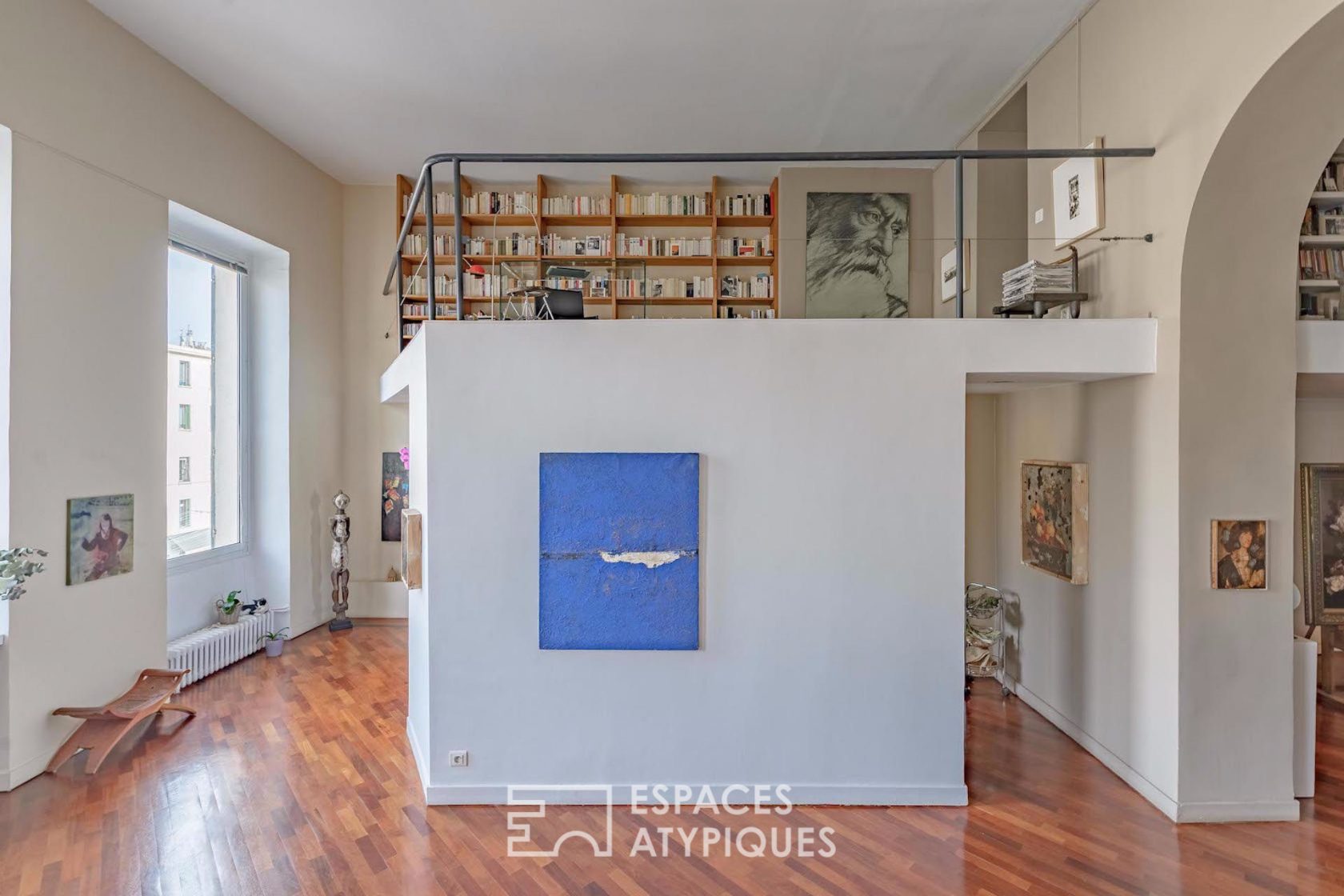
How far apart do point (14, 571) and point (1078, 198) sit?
6.13m

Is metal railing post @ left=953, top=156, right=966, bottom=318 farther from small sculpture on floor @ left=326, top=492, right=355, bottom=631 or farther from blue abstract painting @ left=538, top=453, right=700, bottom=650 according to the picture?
small sculpture on floor @ left=326, top=492, right=355, bottom=631

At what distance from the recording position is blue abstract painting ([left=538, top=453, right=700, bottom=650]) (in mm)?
3615

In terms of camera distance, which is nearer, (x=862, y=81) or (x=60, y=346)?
(x=60, y=346)

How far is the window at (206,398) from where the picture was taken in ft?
19.0

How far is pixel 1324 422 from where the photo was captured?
4.77 metres

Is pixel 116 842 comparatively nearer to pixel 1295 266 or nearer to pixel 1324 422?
pixel 1295 266

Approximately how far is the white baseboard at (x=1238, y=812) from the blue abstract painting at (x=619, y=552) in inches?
98.5

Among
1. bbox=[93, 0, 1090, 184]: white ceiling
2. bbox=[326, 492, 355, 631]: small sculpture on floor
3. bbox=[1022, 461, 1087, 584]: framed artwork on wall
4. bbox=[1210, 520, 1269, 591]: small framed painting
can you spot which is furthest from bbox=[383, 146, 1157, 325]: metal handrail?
Result: bbox=[326, 492, 355, 631]: small sculpture on floor

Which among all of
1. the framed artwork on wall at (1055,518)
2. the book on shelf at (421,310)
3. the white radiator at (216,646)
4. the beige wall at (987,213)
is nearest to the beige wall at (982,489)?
the framed artwork on wall at (1055,518)

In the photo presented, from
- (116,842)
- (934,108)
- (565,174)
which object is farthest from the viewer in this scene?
(565,174)

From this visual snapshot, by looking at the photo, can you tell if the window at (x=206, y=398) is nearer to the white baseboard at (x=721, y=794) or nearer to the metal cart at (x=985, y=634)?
the white baseboard at (x=721, y=794)

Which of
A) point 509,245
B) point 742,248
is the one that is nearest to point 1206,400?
point 742,248

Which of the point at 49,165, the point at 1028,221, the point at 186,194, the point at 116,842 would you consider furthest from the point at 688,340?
the point at 186,194

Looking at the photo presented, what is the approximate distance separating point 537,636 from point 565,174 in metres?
5.11
